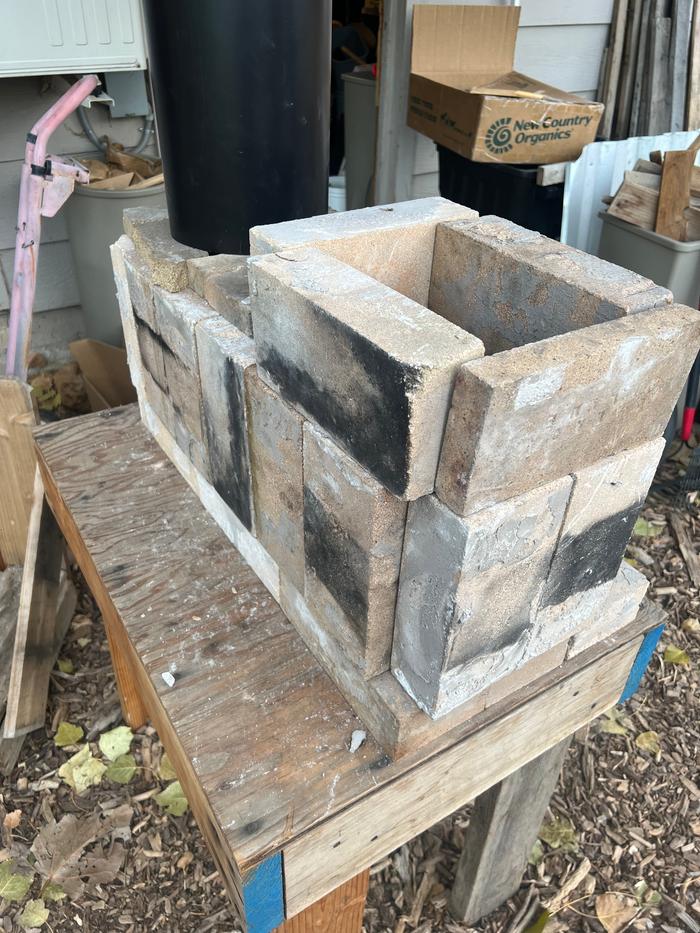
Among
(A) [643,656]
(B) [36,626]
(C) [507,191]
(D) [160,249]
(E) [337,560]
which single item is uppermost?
(D) [160,249]

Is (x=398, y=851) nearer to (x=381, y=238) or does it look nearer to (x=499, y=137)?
(x=381, y=238)

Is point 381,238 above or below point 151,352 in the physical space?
above

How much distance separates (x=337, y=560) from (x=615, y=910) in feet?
5.52

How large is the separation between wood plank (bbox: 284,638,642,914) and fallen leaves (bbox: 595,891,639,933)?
3.05ft

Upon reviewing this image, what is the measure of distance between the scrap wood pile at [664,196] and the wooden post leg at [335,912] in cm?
284

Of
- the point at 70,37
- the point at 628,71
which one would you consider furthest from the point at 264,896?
the point at 628,71

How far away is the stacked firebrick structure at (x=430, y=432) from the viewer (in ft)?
3.40

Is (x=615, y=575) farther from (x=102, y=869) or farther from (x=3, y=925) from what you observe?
(x=3, y=925)

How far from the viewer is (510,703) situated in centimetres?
146

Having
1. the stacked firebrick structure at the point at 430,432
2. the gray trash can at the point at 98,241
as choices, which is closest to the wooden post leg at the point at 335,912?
the stacked firebrick structure at the point at 430,432

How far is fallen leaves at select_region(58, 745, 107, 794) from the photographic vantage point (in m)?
2.50

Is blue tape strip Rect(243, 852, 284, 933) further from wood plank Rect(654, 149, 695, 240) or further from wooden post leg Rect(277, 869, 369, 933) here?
wood plank Rect(654, 149, 695, 240)

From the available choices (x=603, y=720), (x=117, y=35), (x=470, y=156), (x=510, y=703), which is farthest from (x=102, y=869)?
(x=470, y=156)

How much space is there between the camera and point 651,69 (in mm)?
4199
